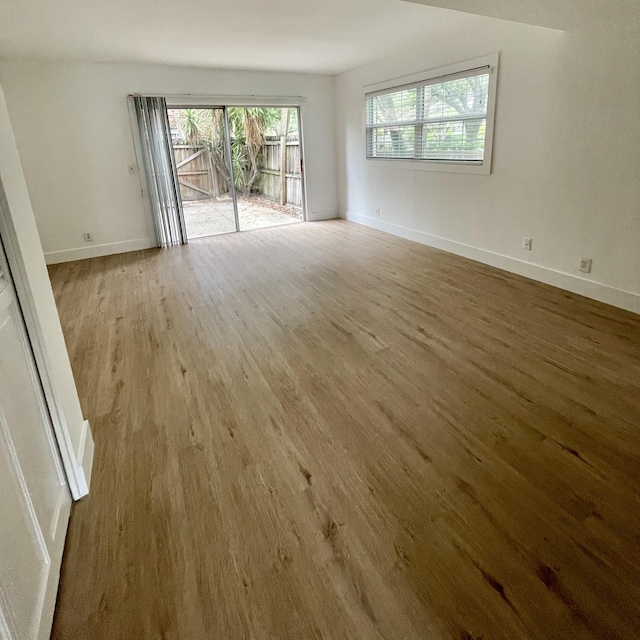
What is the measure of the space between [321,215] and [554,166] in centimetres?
433

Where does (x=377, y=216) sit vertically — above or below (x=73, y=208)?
below

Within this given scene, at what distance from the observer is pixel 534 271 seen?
4.07m

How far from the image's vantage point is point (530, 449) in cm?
187

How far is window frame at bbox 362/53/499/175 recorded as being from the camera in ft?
13.2

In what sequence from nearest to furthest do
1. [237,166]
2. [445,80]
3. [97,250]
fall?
[445,80] → [97,250] → [237,166]

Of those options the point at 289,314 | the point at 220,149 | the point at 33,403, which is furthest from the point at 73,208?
the point at 33,403

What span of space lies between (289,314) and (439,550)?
2360 mm

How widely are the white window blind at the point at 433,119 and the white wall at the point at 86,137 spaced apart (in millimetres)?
1807

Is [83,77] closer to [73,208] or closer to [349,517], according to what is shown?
[73,208]

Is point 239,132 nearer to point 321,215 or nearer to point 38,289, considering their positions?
point 321,215

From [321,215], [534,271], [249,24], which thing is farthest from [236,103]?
[534,271]

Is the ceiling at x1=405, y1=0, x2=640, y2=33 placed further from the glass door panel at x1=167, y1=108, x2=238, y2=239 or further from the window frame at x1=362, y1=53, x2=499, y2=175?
the glass door panel at x1=167, y1=108, x2=238, y2=239

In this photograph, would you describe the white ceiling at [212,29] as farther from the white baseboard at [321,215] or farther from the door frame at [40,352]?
the door frame at [40,352]

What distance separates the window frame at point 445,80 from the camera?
4031 millimetres
